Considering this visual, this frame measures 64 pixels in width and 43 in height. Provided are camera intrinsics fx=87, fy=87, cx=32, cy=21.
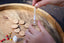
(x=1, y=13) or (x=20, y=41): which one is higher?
(x=1, y=13)

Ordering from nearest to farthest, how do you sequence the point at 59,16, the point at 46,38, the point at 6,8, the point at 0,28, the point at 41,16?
the point at 46,38 → the point at 0,28 → the point at 41,16 → the point at 6,8 → the point at 59,16

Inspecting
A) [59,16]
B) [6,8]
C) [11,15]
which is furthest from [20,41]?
[59,16]

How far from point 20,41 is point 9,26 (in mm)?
247

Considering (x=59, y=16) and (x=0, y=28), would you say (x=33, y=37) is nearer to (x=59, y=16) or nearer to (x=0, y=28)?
(x=0, y=28)

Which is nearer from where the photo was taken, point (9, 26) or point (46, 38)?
point (46, 38)

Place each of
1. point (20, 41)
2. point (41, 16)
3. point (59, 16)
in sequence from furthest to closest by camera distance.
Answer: point (59, 16)
point (41, 16)
point (20, 41)

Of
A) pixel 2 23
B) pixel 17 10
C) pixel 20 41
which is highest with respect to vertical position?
pixel 17 10

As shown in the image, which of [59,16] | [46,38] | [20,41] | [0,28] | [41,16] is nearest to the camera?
[46,38]

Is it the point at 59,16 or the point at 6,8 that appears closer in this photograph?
the point at 6,8

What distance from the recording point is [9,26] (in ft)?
3.15

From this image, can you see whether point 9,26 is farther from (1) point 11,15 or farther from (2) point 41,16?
(2) point 41,16

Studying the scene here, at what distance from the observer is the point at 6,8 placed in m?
1.17

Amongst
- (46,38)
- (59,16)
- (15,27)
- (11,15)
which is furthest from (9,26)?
(59,16)

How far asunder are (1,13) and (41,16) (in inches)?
20.0
